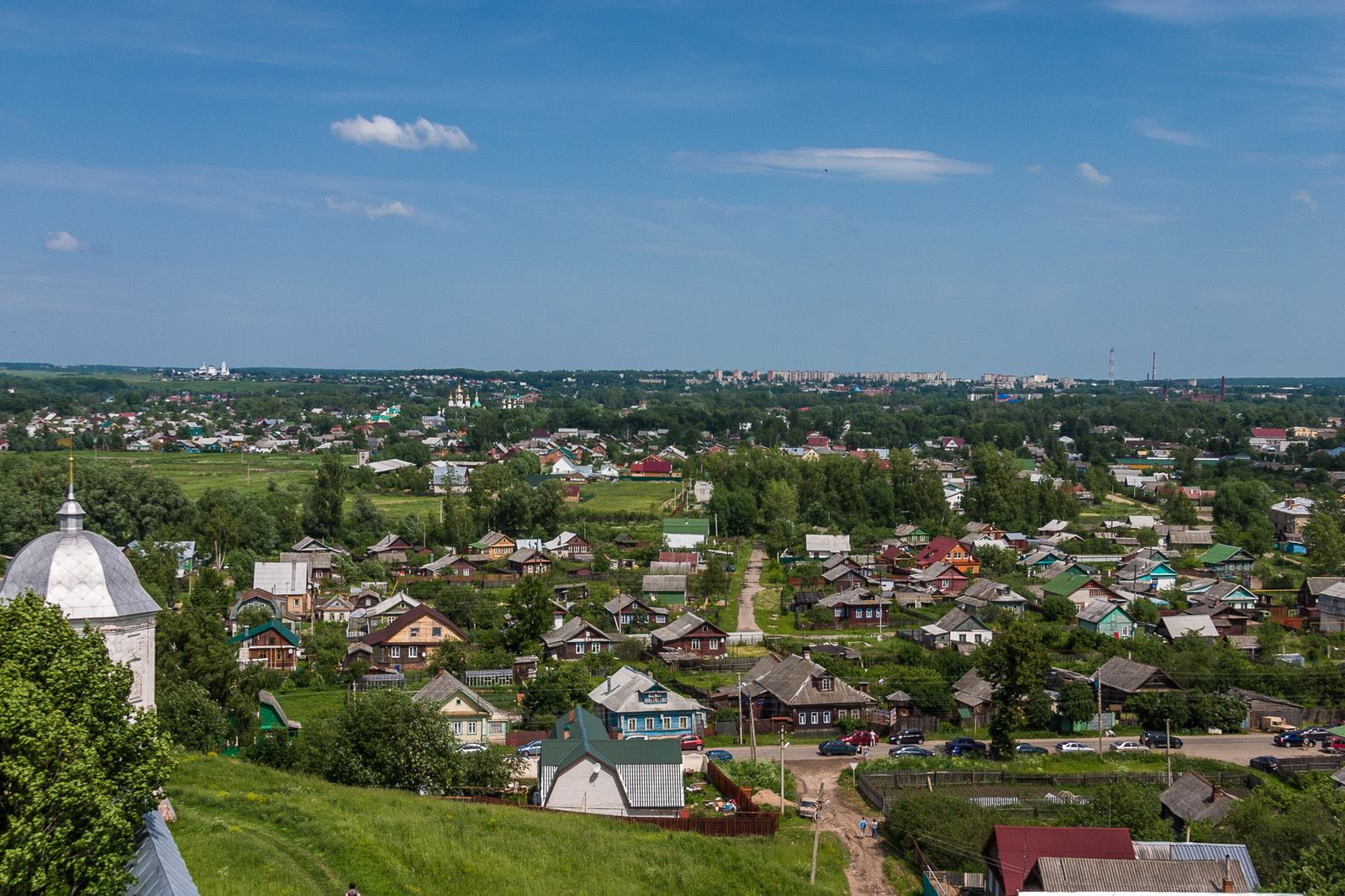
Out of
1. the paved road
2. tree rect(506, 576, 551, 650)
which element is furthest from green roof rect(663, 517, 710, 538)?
the paved road

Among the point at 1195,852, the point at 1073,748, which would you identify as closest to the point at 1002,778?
the point at 1073,748

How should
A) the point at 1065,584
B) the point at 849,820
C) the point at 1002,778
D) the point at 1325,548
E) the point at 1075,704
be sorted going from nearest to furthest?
the point at 849,820 < the point at 1002,778 < the point at 1075,704 < the point at 1065,584 < the point at 1325,548

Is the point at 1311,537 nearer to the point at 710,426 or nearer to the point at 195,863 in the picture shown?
the point at 195,863

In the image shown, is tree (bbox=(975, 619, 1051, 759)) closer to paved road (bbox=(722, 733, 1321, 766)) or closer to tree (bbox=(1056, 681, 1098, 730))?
tree (bbox=(1056, 681, 1098, 730))

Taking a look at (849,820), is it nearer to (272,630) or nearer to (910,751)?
(910,751)

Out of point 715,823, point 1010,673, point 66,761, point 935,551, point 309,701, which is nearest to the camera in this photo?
point 66,761

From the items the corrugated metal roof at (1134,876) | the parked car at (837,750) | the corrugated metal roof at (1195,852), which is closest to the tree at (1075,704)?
the parked car at (837,750)

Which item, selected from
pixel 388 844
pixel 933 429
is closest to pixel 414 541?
pixel 388 844

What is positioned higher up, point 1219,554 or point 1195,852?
point 1195,852
